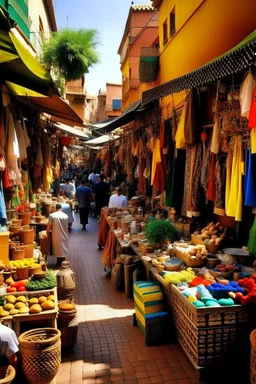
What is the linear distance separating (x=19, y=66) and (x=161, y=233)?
3.65 m

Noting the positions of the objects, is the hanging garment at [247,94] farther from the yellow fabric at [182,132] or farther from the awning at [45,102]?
the awning at [45,102]

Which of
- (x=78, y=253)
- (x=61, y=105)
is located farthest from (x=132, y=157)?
(x=61, y=105)

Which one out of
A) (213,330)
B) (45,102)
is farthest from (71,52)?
(213,330)

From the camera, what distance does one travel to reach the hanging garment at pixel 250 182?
14.3 ft

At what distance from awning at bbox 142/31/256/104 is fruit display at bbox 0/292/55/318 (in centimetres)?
351

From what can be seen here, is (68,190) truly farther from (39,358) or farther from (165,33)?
(39,358)

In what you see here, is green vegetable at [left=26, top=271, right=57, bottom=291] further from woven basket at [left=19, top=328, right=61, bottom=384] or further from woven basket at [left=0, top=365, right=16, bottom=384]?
woven basket at [left=0, top=365, right=16, bottom=384]

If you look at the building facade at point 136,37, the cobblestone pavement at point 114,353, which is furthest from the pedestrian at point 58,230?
the building facade at point 136,37

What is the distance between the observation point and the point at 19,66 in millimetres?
4535

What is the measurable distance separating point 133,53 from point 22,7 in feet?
40.2

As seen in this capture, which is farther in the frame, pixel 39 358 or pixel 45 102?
pixel 45 102

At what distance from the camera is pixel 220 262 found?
16.8 feet

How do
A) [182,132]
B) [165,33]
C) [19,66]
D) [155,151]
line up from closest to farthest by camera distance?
1. [19,66]
2. [182,132]
3. [155,151]
4. [165,33]

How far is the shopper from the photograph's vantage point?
3.66 m
